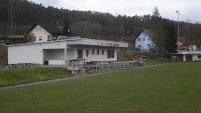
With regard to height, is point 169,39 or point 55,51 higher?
point 169,39

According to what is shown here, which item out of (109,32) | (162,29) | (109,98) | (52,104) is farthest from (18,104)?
(109,32)

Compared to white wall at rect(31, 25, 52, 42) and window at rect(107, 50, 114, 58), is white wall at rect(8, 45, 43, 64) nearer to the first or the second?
window at rect(107, 50, 114, 58)

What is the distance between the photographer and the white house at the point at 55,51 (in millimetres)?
38000

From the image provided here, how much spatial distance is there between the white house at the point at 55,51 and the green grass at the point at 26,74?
689 cm

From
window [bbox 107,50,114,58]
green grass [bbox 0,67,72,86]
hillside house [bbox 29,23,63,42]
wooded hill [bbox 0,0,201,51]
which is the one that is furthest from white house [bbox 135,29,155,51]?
green grass [bbox 0,67,72,86]

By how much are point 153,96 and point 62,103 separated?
3.95 m

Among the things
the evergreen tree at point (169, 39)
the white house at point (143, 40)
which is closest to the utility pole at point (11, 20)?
the white house at point (143, 40)

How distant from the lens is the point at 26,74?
2573cm

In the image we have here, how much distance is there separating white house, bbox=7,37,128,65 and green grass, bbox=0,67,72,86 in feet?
22.6

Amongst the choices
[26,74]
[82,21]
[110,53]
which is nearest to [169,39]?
[82,21]

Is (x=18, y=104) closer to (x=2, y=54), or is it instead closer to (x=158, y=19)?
(x=2, y=54)

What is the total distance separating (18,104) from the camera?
11266 mm

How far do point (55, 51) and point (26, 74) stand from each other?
621 inches

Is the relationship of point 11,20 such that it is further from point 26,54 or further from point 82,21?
point 26,54
